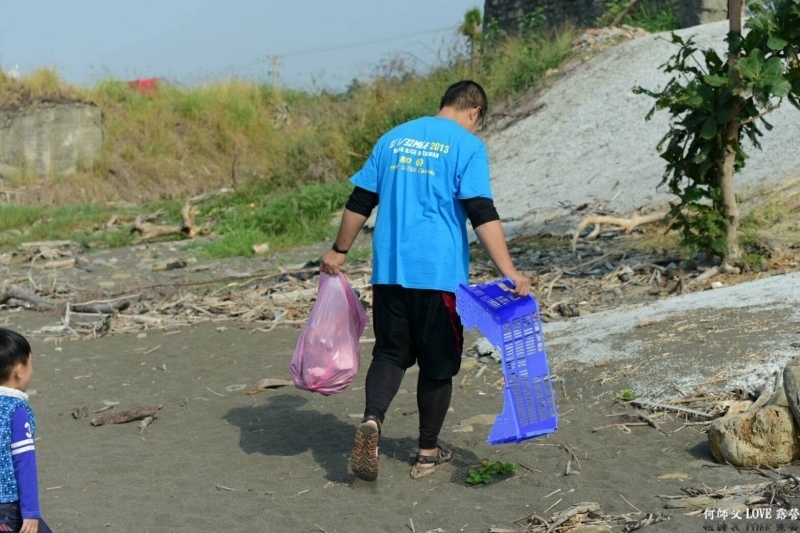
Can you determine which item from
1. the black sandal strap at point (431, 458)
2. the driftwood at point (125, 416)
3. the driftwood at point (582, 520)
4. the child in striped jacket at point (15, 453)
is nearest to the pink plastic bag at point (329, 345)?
the black sandal strap at point (431, 458)

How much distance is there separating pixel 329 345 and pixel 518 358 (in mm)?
1035

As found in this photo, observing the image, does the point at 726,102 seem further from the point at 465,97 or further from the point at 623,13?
the point at 623,13

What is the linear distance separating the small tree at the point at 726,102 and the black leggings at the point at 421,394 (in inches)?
157

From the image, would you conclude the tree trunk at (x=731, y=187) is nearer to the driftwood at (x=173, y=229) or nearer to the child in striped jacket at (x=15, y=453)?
the child in striped jacket at (x=15, y=453)

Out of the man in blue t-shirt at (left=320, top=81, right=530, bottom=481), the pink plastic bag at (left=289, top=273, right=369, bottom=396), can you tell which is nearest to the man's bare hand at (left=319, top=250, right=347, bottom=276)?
the pink plastic bag at (left=289, top=273, right=369, bottom=396)

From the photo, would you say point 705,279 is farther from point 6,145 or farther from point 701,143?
point 6,145

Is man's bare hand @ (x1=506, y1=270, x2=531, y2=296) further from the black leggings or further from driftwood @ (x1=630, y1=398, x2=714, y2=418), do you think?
driftwood @ (x1=630, y1=398, x2=714, y2=418)

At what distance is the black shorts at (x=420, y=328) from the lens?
442 cm

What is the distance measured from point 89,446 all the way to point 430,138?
285 cm

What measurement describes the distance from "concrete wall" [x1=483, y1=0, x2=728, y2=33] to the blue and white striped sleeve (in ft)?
48.6

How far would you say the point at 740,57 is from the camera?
24.6 ft

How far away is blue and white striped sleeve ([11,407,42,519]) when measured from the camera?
10.4ft

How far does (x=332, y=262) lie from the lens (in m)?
4.75

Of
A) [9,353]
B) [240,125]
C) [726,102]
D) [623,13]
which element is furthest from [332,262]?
[240,125]
